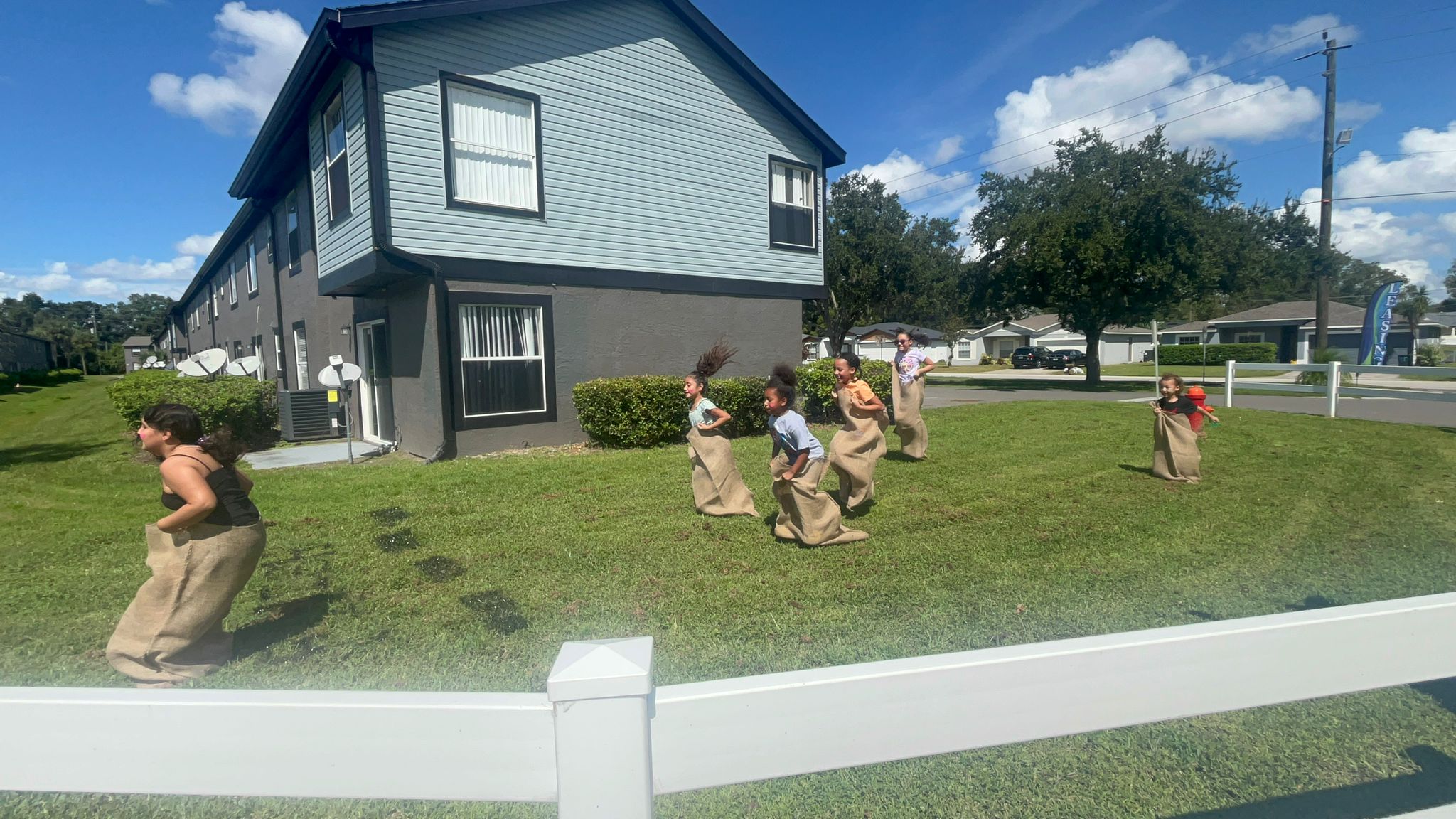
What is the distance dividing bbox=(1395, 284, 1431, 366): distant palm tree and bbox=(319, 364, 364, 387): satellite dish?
55349 mm

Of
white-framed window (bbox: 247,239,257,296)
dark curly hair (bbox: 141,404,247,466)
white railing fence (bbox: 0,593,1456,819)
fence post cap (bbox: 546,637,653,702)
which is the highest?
white-framed window (bbox: 247,239,257,296)

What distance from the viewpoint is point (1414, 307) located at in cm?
4491

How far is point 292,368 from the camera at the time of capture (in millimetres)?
16969

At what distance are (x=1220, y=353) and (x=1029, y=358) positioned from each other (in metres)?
11.3

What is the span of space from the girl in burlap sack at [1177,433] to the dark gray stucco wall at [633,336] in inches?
298

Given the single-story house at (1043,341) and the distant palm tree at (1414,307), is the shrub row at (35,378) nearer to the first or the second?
the single-story house at (1043,341)

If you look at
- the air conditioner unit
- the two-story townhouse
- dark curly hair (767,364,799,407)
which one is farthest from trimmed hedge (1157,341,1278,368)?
the air conditioner unit

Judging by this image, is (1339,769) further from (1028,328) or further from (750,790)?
(1028,328)

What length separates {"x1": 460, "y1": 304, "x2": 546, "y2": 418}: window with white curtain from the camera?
10.5 metres

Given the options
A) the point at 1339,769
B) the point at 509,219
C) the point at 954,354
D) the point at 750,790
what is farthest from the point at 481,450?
the point at 954,354

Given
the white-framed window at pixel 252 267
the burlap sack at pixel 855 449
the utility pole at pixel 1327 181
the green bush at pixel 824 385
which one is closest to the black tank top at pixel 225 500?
the burlap sack at pixel 855 449

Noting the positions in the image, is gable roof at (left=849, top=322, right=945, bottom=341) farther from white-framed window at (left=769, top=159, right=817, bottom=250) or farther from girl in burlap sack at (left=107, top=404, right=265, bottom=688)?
girl in burlap sack at (left=107, top=404, right=265, bottom=688)

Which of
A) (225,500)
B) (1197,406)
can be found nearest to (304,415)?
(225,500)

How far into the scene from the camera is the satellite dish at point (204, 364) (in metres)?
13.7
